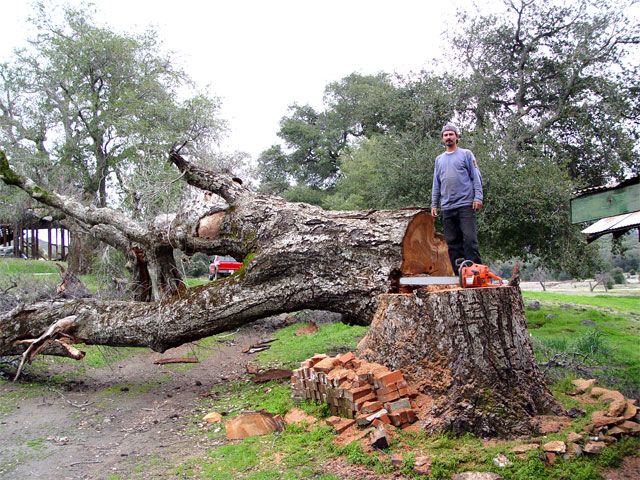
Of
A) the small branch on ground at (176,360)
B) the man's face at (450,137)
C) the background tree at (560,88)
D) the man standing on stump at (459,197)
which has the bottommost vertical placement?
the small branch on ground at (176,360)

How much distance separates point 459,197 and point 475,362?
189 cm

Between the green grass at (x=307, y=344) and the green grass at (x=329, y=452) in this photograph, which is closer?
the green grass at (x=329, y=452)

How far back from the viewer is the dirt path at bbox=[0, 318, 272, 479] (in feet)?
13.2

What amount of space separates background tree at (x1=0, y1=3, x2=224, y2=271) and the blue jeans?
1303 cm

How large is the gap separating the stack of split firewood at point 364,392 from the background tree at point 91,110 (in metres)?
13.5

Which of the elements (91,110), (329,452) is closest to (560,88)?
(329,452)

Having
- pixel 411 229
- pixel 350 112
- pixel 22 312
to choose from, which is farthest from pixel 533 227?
pixel 350 112

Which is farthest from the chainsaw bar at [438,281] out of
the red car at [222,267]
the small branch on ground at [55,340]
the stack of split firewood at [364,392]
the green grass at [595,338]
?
the red car at [222,267]

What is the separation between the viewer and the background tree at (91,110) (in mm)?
17078

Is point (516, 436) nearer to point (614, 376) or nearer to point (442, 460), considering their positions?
point (442, 460)

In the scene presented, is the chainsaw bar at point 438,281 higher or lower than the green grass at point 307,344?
higher

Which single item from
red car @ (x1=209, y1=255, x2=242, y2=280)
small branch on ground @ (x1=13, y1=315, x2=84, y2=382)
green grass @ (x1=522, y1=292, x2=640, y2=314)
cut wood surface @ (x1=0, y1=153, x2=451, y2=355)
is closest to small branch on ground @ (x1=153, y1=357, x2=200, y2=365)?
cut wood surface @ (x1=0, y1=153, x2=451, y2=355)

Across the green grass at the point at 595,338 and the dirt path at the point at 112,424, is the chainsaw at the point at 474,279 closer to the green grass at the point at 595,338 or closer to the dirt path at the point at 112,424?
the green grass at the point at 595,338

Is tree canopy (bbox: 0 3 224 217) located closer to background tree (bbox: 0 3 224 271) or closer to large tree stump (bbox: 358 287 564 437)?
background tree (bbox: 0 3 224 271)
